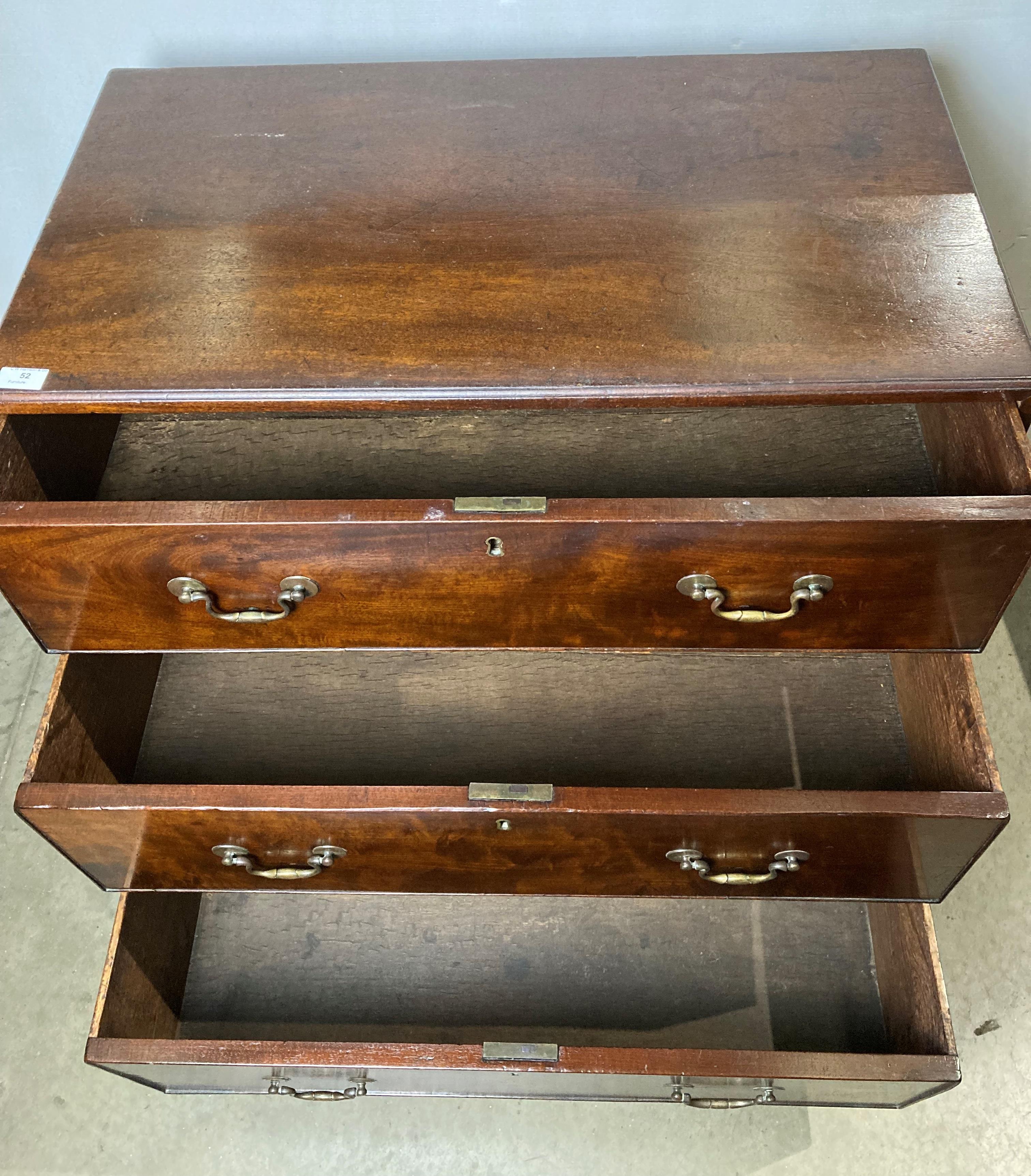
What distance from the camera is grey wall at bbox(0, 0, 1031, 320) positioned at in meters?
1.14

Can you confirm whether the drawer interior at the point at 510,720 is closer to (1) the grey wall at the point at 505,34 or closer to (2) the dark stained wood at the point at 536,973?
(2) the dark stained wood at the point at 536,973

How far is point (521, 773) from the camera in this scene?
1.09 meters

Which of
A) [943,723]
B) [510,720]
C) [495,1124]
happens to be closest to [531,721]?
[510,720]

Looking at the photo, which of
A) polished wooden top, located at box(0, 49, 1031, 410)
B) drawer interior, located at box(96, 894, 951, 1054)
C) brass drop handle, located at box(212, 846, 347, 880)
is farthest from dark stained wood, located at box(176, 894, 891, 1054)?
polished wooden top, located at box(0, 49, 1031, 410)

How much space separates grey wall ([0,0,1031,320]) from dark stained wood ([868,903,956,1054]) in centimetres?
87

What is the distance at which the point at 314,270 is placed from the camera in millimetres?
919

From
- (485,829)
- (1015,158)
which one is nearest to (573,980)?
(485,829)

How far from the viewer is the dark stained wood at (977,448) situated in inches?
33.4

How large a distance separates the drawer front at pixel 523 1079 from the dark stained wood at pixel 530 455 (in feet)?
1.70

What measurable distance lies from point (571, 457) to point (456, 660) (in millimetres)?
283

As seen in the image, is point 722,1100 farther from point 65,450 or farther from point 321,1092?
point 65,450

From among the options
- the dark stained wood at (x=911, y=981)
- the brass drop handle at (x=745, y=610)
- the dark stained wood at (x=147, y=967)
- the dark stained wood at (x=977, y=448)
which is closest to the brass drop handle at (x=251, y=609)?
the brass drop handle at (x=745, y=610)

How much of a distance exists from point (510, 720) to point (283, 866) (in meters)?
0.27

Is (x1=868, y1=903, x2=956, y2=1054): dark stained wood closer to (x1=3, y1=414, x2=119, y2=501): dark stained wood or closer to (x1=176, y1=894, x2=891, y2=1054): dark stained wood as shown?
(x1=176, y1=894, x2=891, y2=1054): dark stained wood
